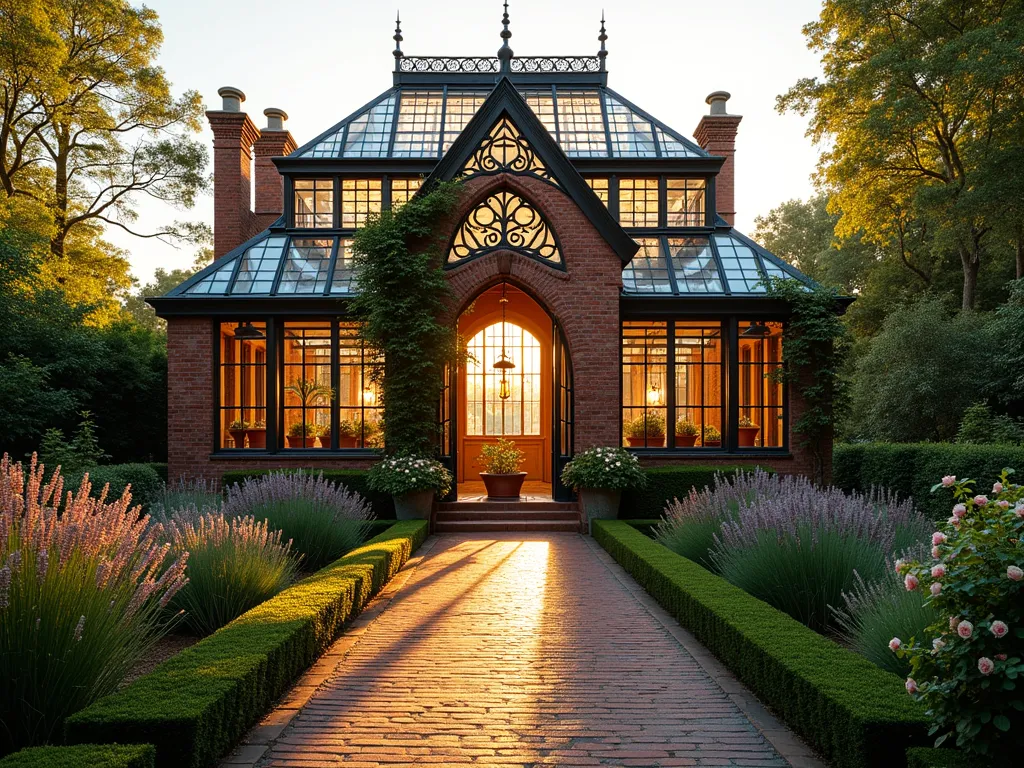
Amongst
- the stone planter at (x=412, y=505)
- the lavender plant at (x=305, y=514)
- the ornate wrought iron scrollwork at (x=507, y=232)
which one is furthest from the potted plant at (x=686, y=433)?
the lavender plant at (x=305, y=514)

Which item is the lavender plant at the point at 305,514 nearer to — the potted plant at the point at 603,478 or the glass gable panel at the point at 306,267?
the potted plant at the point at 603,478

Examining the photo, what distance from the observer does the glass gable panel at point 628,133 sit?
54.1ft

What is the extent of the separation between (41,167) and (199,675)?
2372cm

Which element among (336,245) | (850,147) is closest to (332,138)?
(336,245)

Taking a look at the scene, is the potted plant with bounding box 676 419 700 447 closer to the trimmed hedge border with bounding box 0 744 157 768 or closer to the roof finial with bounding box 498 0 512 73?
the roof finial with bounding box 498 0 512 73

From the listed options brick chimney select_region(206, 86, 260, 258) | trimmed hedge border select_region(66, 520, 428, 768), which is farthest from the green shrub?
brick chimney select_region(206, 86, 260, 258)

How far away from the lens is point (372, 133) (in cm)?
1712

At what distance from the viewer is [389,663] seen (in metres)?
5.43

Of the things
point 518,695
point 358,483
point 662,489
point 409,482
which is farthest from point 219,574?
point 662,489

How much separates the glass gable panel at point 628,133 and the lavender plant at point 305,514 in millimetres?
10435

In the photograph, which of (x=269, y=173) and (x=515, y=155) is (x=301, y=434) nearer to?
(x=515, y=155)

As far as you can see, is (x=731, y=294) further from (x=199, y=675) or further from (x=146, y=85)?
(x=146, y=85)

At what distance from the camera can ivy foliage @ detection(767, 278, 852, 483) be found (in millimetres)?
13719

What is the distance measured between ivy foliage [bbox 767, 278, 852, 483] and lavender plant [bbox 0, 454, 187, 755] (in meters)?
12.3
